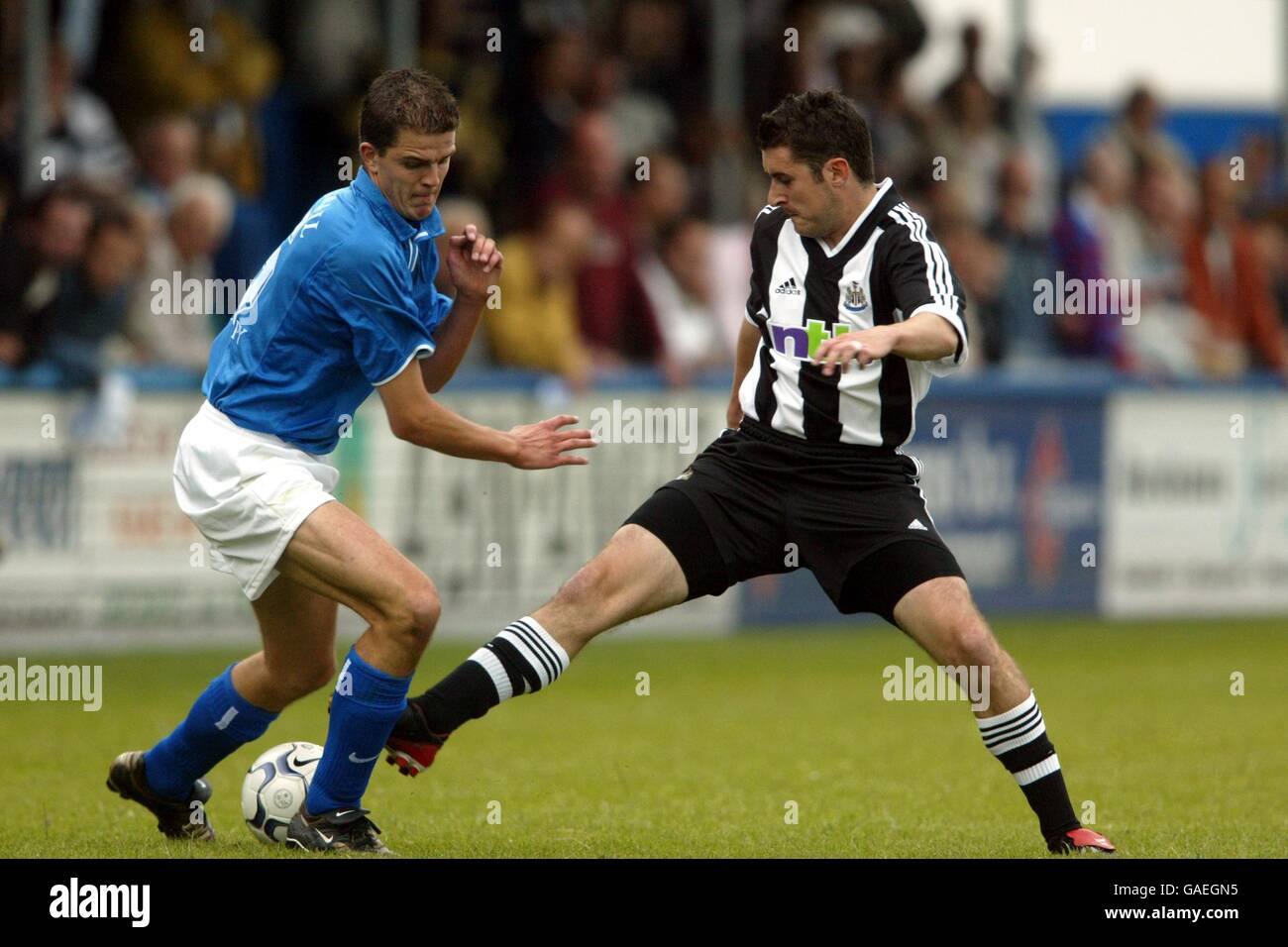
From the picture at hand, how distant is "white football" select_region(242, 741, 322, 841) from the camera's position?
6.44 metres

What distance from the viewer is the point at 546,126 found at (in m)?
14.5

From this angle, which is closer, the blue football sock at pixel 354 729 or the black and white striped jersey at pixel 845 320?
the blue football sock at pixel 354 729

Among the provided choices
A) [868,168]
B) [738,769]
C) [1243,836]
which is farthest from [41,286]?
[1243,836]

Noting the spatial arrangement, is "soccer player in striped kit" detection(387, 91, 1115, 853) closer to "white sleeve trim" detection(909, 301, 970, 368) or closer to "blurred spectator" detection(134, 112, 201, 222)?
"white sleeve trim" detection(909, 301, 970, 368)

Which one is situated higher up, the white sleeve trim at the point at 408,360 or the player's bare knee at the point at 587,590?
the white sleeve trim at the point at 408,360

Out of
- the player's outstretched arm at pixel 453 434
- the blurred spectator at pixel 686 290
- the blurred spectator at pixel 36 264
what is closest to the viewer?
the player's outstretched arm at pixel 453 434

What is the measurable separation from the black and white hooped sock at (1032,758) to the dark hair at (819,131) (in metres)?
1.74

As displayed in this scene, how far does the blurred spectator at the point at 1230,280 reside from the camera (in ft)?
53.8

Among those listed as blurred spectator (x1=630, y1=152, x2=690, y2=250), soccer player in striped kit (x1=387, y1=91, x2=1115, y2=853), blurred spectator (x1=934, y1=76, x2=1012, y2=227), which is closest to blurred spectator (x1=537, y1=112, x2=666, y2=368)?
blurred spectator (x1=630, y1=152, x2=690, y2=250)

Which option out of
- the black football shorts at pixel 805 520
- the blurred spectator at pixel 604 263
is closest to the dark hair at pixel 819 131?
the black football shorts at pixel 805 520

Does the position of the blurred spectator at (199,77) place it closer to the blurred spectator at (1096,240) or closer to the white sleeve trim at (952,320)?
the blurred spectator at (1096,240)

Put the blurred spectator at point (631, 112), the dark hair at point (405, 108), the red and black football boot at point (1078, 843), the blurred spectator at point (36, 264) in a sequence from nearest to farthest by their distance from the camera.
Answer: the dark hair at point (405, 108) → the red and black football boot at point (1078, 843) → the blurred spectator at point (36, 264) → the blurred spectator at point (631, 112)

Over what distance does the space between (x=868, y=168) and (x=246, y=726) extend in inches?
105

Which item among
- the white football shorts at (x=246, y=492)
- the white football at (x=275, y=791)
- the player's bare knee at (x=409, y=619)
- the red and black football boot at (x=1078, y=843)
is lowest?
the red and black football boot at (x=1078, y=843)
